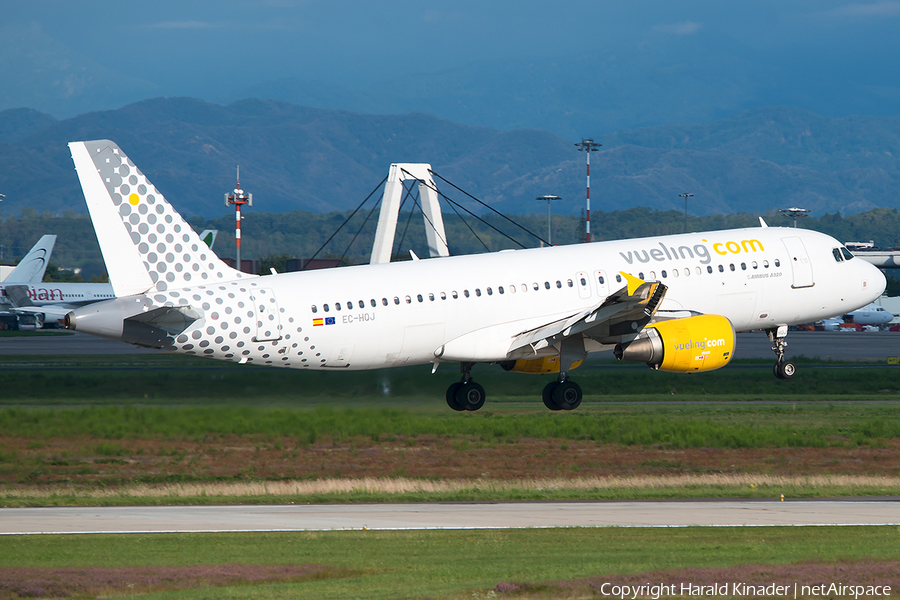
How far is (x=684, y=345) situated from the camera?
35906mm

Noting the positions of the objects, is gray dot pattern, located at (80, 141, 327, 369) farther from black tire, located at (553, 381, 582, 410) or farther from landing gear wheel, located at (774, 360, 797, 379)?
landing gear wheel, located at (774, 360, 797, 379)

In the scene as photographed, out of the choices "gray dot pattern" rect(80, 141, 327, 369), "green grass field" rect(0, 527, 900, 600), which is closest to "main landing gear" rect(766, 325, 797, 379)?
"green grass field" rect(0, 527, 900, 600)

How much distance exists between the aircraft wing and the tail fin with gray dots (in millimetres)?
11168

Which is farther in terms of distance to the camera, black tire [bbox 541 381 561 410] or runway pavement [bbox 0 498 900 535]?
black tire [bbox 541 381 561 410]

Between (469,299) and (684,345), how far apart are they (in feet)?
23.9

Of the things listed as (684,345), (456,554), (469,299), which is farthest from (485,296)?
(456,554)

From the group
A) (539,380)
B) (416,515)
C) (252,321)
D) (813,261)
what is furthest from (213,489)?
(813,261)

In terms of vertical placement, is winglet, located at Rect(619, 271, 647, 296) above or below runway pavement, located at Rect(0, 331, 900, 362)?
above

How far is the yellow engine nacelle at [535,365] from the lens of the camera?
127 ft

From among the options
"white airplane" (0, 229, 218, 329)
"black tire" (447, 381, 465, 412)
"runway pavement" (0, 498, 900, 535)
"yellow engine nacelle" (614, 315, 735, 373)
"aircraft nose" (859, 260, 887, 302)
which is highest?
"white airplane" (0, 229, 218, 329)

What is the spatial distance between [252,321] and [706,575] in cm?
1700

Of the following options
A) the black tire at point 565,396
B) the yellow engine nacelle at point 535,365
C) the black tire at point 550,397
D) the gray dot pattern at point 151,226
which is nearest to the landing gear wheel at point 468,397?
the yellow engine nacelle at point 535,365

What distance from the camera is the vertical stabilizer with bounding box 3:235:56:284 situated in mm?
116562

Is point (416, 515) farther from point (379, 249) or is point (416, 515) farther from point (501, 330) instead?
point (379, 249)
